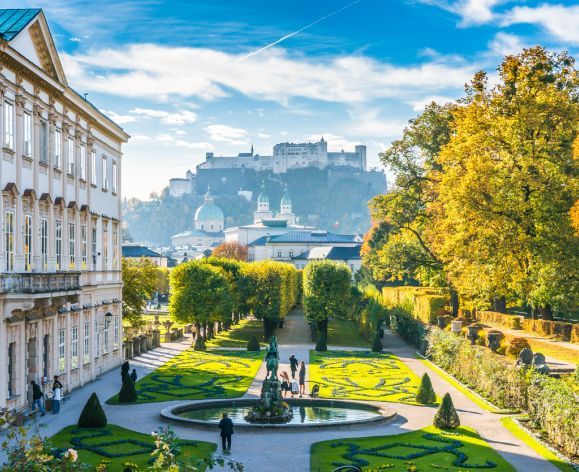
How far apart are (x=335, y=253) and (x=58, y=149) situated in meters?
122

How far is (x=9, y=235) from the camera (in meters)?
30.5

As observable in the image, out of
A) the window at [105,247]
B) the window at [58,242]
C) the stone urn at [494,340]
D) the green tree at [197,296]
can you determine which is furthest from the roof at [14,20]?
the green tree at [197,296]

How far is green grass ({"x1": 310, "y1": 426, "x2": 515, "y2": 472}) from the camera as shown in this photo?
24109 mm

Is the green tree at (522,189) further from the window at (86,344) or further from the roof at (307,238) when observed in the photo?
the roof at (307,238)

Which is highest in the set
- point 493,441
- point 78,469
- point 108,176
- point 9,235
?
point 108,176

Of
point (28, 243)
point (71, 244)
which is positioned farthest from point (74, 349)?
point (28, 243)

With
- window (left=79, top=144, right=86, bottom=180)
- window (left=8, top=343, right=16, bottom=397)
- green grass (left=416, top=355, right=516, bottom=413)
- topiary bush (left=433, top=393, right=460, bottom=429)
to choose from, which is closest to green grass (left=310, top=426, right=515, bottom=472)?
topiary bush (left=433, top=393, right=460, bottom=429)

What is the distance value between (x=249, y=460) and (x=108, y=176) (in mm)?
26535

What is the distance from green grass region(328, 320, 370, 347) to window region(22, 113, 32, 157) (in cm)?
3742

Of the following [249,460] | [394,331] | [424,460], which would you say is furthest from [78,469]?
[394,331]

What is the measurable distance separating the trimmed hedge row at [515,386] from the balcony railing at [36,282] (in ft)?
59.2

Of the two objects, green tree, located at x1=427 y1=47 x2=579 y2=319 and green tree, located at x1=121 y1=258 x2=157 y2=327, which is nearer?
green tree, located at x1=427 y1=47 x2=579 y2=319

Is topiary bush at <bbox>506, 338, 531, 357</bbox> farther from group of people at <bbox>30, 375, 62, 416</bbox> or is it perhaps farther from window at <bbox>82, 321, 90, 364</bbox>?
group of people at <bbox>30, 375, 62, 416</bbox>

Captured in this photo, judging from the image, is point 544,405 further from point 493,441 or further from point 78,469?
point 78,469
